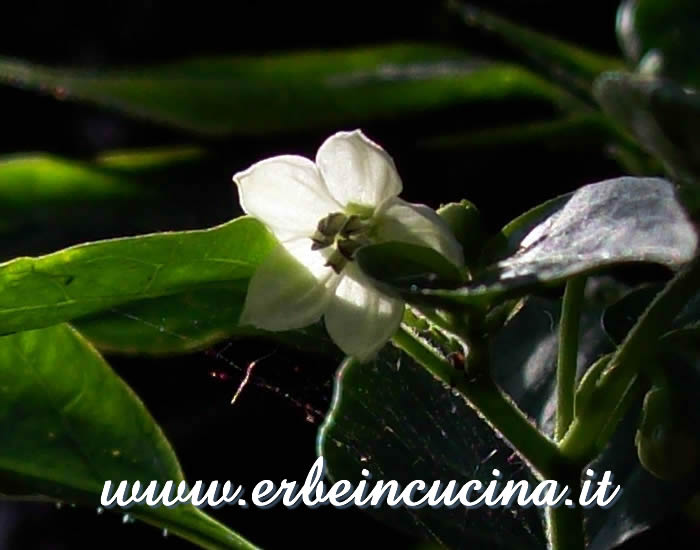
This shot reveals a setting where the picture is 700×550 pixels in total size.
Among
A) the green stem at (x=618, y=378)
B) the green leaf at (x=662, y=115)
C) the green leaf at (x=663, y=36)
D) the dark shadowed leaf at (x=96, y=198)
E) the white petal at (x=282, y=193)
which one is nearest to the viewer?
the green leaf at (x=662, y=115)

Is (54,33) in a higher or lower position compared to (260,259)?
lower

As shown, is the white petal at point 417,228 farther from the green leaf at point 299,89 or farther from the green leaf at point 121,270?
the green leaf at point 299,89

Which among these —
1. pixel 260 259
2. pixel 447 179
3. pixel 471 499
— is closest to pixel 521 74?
pixel 447 179

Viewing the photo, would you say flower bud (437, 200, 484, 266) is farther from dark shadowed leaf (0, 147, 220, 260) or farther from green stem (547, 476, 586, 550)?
dark shadowed leaf (0, 147, 220, 260)

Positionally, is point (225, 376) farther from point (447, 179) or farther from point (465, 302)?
point (447, 179)

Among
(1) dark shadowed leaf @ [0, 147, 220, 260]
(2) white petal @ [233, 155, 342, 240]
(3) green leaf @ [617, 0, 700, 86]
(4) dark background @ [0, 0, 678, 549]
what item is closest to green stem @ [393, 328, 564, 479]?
(2) white petal @ [233, 155, 342, 240]

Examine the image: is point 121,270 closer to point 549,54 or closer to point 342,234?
point 342,234

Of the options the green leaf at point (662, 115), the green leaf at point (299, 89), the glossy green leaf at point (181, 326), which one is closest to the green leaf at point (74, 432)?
the glossy green leaf at point (181, 326)
